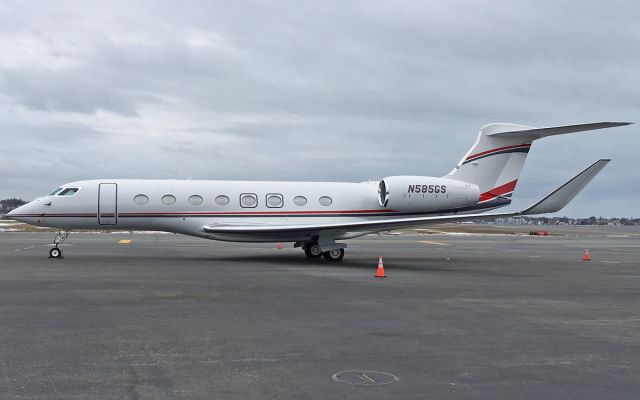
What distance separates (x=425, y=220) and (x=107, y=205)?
10.9 meters

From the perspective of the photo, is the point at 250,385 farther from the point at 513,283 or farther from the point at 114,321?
the point at 513,283

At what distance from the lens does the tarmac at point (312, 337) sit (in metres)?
5.86

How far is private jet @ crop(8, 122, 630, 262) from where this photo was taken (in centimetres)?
2105

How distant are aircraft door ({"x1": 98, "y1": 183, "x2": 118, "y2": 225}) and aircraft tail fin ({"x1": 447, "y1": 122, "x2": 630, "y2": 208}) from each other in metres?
12.3

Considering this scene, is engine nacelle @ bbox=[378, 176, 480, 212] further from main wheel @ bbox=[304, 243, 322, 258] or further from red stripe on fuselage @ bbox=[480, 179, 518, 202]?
main wheel @ bbox=[304, 243, 322, 258]

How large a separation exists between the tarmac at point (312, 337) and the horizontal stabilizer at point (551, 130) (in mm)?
5597

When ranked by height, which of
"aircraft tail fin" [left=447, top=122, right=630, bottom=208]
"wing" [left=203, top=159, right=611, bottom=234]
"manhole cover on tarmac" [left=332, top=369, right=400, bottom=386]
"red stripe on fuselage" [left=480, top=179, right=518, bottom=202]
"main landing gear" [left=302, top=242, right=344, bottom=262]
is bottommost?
"manhole cover on tarmac" [left=332, top=369, right=400, bottom=386]

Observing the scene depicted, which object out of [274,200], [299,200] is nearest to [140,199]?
[274,200]

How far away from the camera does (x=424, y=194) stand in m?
22.2

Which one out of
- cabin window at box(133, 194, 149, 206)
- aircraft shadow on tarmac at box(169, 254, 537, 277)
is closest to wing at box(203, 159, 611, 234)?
aircraft shadow on tarmac at box(169, 254, 537, 277)

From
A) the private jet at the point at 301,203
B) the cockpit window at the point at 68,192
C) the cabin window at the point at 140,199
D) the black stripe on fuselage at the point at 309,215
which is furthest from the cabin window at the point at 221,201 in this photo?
the cockpit window at the point at 68,192

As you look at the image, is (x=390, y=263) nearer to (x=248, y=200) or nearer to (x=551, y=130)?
(x=248, y=200)

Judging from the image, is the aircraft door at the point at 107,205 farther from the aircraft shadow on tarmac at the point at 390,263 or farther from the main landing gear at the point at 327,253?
the main landing gear at the point at 327,253

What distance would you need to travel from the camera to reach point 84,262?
1980 cm
